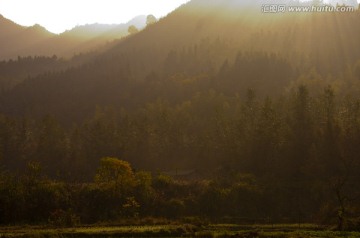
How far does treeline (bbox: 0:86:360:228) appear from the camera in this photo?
248 feet

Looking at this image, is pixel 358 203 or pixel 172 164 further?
pixel 172 164

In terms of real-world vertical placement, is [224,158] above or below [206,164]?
above

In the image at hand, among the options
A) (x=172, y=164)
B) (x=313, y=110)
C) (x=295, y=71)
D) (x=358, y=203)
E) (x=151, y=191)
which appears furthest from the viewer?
(x=295, y=71)

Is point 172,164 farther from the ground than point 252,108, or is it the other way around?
point 252,108

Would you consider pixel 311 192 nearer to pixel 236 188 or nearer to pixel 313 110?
pixel 236 188

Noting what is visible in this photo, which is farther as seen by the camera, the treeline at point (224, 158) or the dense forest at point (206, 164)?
the treeline at point (224, 158)

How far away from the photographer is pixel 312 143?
322ft

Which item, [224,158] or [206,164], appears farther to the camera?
[206,164]

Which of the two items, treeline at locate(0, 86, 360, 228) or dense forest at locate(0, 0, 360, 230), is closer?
dense forest at locate(0, 0, 360, 230)

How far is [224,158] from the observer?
4323 inches

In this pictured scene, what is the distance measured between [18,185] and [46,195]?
5072 millimetres

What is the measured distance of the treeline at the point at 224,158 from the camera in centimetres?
7562

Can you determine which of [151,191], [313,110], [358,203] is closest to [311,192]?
[358,203]

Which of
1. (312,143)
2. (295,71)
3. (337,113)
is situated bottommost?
(312,143)
